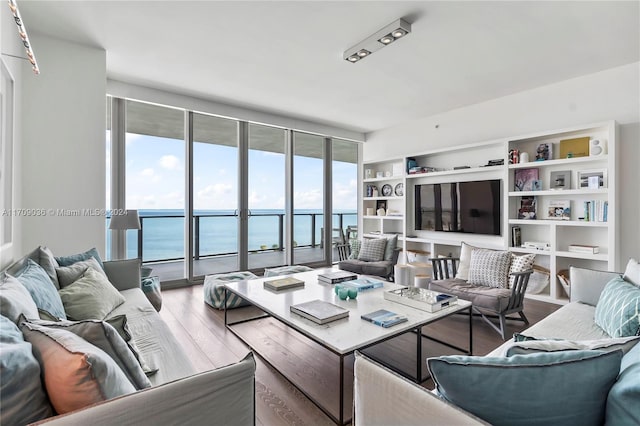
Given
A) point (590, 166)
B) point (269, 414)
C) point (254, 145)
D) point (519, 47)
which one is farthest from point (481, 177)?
point (269, 414)

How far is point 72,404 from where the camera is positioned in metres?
0.86

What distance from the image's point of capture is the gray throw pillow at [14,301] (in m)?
1.13

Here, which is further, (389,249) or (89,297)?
(389,249)

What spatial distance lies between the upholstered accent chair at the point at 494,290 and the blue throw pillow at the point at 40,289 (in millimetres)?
3031

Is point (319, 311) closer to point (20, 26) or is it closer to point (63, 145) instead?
point (20, 26)

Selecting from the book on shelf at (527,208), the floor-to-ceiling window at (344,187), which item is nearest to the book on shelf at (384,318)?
the book on shelf at (527,208)

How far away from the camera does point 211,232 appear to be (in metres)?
5.32

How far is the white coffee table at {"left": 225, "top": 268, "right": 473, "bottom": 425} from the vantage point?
5.84 feet

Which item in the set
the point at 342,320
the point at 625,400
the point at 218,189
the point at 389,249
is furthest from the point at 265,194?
the point at 625,400

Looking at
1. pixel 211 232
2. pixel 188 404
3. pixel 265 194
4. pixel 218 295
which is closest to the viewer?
pixel 188 404

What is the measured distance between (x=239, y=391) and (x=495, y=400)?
29.4 inches

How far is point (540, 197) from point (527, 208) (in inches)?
8.2

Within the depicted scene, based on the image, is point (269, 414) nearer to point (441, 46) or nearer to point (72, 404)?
Result: point (72, 404)

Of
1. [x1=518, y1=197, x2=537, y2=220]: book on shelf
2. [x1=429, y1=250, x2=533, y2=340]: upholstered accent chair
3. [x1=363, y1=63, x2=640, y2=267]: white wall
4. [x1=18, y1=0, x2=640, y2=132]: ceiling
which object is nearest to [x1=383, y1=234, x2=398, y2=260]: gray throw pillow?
[x1=429, y1=250, x2=533, y2=340]: upholstered accent chair
